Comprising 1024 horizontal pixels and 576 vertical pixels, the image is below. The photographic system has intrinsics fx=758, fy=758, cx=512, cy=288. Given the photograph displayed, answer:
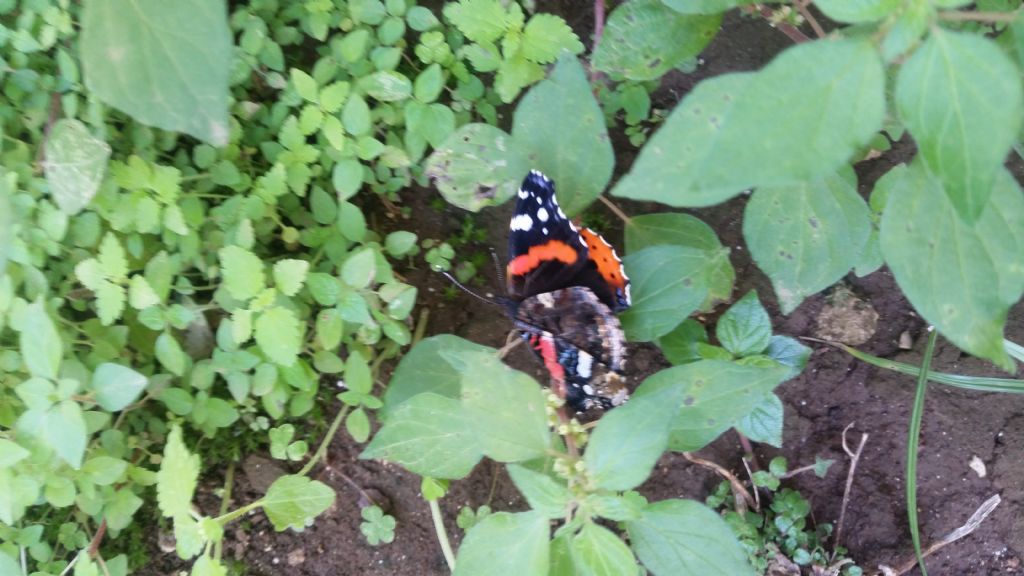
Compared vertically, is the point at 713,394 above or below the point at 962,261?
below

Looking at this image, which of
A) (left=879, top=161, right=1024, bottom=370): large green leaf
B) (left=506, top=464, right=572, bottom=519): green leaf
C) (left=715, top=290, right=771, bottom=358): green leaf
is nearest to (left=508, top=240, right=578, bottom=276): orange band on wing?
(left=715, top=290, right=771, bottom=358): green leaf

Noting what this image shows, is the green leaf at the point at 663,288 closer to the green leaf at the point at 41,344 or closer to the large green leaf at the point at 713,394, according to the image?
the large green leaf at the point at 713,394

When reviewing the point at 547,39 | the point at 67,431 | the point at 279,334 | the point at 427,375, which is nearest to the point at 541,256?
the point at 427,375

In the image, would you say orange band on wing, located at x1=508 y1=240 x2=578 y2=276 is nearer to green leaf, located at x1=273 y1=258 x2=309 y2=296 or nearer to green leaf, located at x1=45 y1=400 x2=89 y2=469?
green leaf, located at x1=273 y1=258 x2=309 y2=296

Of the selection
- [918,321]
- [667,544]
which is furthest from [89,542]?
[918,321]

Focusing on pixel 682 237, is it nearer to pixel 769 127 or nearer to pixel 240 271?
pixel 769 127

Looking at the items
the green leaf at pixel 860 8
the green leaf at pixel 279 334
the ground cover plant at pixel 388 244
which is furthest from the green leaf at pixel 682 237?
the green leaf at pixel 279 334

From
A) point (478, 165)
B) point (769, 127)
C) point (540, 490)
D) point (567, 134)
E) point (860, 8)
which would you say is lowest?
point (540, 490)
